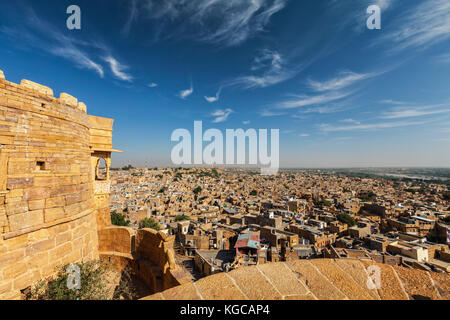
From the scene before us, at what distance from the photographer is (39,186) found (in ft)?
13.7

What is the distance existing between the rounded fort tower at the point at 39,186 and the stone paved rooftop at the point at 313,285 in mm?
3956

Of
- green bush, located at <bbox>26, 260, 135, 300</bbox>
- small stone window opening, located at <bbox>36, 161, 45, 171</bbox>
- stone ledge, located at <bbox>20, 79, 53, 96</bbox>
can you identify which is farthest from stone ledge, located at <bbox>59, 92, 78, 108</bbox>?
green bush, located at <bbox>26, 260, 135, 300</bbox>

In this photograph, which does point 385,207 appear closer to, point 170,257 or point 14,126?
point 170,257

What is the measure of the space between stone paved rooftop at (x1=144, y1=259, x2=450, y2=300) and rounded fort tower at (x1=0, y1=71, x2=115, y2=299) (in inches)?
156

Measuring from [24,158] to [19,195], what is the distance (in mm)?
679

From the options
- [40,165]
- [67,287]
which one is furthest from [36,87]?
[67,287]

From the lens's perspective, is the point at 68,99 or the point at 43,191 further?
the point at 68,99

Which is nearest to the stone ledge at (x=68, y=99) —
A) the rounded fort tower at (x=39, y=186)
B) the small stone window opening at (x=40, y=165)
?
the rounded fort tower at (x=39, y=186)

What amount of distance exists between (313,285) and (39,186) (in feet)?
16.4

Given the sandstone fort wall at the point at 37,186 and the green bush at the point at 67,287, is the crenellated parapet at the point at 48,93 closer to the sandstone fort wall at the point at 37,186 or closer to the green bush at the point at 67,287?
the sandstone fort wall at the point at 37,186

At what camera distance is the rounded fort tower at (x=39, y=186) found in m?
3.75

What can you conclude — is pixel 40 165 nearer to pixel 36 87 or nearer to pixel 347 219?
pixel 36 87

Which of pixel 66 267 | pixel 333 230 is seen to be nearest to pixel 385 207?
pixel 333 230

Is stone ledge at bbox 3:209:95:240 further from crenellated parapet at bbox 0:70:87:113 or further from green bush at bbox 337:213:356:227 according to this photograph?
green bush at bbox 337:213:356:227
